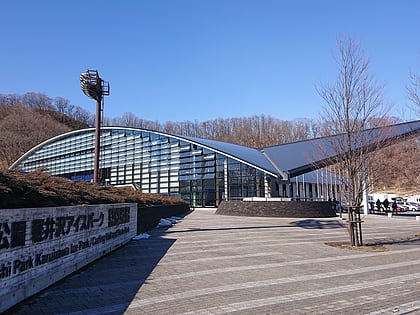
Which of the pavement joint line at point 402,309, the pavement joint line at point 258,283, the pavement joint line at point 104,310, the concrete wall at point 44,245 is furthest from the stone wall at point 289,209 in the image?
the pavement joint line at point 104,310

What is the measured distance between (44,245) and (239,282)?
12.2ft

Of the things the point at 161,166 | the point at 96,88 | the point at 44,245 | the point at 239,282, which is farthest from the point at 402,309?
the point at 161,166

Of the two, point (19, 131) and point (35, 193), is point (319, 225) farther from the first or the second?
point (19, 131)

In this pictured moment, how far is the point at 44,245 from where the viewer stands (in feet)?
21.1

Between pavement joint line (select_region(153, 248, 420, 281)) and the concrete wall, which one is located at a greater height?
the concrete wall

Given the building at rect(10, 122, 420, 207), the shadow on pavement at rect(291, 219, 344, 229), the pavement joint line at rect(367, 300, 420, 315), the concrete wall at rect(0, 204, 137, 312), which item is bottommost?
the pavement joint line at rect(367, 300, 420, 315)

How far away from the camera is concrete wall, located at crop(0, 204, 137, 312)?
17.3ft

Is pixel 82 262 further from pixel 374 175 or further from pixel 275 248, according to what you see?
pixel 374 175

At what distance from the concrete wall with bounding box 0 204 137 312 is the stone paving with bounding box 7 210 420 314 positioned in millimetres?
255

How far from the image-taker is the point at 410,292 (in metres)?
6.29

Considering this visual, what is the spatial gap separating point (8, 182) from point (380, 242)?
12859mm

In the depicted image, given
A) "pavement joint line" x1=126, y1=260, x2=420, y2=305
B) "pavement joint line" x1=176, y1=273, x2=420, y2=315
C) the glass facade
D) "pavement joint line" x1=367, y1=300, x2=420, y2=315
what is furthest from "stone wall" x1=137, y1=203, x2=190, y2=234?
the glass facade

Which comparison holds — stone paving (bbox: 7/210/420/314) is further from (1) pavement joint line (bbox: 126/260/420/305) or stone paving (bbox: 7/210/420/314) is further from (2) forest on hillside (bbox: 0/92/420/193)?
(2) forest on hillside (bbox: 0/92/420/193)

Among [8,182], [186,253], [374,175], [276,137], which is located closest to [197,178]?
[374,175]
